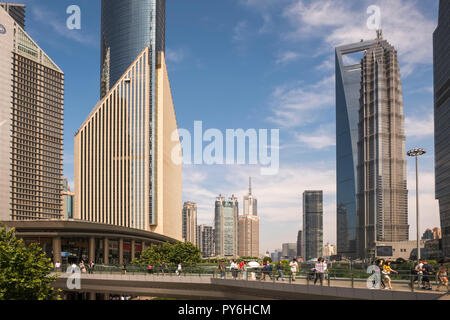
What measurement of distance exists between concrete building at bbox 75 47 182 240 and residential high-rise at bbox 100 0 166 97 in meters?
10.00

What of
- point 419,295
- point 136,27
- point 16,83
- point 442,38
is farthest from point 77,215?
point 419,295

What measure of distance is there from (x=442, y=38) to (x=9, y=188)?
155507mm

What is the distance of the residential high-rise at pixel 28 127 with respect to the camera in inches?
6599

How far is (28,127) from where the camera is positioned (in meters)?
178

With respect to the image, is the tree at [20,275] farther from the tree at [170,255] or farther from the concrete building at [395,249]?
the concrete building at [395,249]

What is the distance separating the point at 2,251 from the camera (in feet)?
97.9

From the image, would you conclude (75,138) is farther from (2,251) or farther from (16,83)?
(2,251)

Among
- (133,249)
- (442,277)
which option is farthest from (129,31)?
(442,277)

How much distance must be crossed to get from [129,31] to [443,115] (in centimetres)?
11848

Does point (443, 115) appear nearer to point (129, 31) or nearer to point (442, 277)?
point (129, 31)

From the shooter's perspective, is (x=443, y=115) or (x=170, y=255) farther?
(x=443, y=115)

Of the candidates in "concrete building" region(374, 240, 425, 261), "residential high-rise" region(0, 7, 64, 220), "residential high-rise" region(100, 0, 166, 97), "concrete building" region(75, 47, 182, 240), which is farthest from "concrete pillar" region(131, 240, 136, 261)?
"concrete building" region(374, 240, 425, 261)
